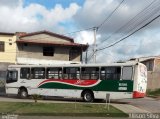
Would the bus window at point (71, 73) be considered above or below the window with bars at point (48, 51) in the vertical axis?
below

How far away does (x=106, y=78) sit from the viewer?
97.1ft

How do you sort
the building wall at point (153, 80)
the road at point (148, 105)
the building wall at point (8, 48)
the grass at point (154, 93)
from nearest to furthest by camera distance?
the road at point (148, 105), the grass at point (154, 93), the building wall at point (153, 80), the building wall at point (8, 48)

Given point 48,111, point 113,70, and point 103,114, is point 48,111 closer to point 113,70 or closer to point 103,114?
point 103,114

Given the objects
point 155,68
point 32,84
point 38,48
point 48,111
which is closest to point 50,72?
point 32,84

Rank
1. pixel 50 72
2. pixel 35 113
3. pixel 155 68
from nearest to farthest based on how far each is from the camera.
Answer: pixel 35 113, pixel 50 72, pixel 155 68

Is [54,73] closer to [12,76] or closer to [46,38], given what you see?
[12,76]

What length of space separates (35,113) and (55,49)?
1317 inches

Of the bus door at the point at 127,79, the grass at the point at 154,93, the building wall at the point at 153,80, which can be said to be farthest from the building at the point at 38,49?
the bus door at the point at 127,79

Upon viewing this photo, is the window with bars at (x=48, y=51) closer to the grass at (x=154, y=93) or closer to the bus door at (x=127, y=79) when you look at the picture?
the grass at (x=154, y=93)

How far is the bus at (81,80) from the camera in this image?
28.5 metres

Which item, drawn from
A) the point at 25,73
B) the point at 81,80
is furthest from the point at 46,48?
the point at 81,80

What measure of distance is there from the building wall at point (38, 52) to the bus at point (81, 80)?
1577 cm

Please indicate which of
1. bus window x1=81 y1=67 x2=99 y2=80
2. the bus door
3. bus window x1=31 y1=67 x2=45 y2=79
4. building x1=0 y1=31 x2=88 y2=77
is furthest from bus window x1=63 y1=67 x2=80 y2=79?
building x1=0 y1=31 x2=88 y2=77

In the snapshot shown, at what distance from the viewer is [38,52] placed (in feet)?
171
